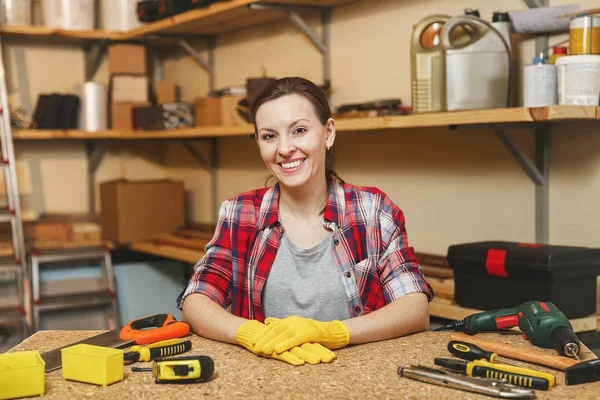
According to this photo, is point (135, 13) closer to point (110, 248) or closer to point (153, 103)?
point (153, 103)

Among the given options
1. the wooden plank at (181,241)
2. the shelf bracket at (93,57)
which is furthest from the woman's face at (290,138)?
the shelf bracket at (93,57)

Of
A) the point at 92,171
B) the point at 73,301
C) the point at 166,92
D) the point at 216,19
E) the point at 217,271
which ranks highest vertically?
the point at 216,19

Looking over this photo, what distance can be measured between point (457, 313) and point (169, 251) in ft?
5.64

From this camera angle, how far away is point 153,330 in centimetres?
150

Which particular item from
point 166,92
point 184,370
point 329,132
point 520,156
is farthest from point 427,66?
point 166,92

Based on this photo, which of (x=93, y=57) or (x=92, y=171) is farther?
(x=92, y=171)

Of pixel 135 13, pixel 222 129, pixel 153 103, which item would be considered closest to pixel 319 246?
pixel 222 129

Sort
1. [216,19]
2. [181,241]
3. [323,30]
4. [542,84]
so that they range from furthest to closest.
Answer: [181,241]
[216,19]
[323,30]
[542,84]

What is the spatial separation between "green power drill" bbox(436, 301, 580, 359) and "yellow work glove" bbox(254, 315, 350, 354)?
1.02 feet

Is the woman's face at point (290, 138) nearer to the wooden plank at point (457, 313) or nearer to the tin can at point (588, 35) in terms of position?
the wooden plank at point (457, 313)

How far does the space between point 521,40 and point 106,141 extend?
8.81ft

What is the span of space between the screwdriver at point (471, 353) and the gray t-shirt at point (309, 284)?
1.58 feet

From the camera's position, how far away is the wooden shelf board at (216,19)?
3.16m

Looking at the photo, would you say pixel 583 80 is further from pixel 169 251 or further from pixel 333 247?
pixel 169 251
